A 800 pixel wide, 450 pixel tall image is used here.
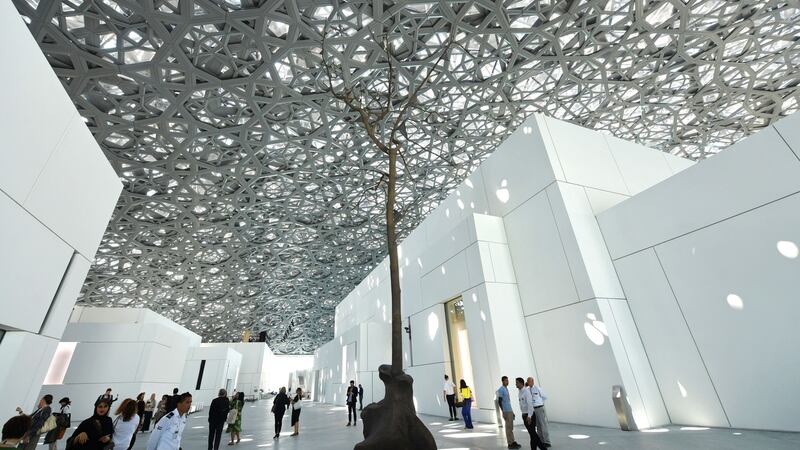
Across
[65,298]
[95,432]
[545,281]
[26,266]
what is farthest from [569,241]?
[65,298]

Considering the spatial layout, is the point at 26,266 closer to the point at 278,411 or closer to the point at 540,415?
the point at 278,411

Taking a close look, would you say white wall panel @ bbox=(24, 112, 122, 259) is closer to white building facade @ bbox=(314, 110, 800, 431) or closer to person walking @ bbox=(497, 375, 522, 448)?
person walking @ bbox=(497, 375, 522, 448)

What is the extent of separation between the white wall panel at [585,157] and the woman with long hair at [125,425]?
1060cm

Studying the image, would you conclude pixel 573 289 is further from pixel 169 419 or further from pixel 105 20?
pixel 105 20

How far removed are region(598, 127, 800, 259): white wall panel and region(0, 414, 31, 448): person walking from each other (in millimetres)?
10845

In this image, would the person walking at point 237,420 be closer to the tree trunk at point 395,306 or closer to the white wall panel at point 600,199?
the tree trunk at point 395,306

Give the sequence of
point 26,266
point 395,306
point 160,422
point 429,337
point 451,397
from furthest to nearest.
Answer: point 429,337, point 451,397, point 26,266, point 160,422, point 395,306

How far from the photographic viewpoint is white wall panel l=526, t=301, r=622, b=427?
745 centimetres

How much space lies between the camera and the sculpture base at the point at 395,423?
3.22 meters

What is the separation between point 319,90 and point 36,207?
13.6 meters

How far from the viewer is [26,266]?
502 centimetres

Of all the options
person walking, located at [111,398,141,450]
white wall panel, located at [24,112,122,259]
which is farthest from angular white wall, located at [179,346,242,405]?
person walking, located at [111,398,141,450]

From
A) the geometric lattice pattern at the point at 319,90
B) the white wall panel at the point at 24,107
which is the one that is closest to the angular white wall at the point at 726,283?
the geometric lattice pattern at the point at 319,90

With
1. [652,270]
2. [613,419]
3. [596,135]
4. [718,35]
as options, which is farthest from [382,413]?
[718,35]
